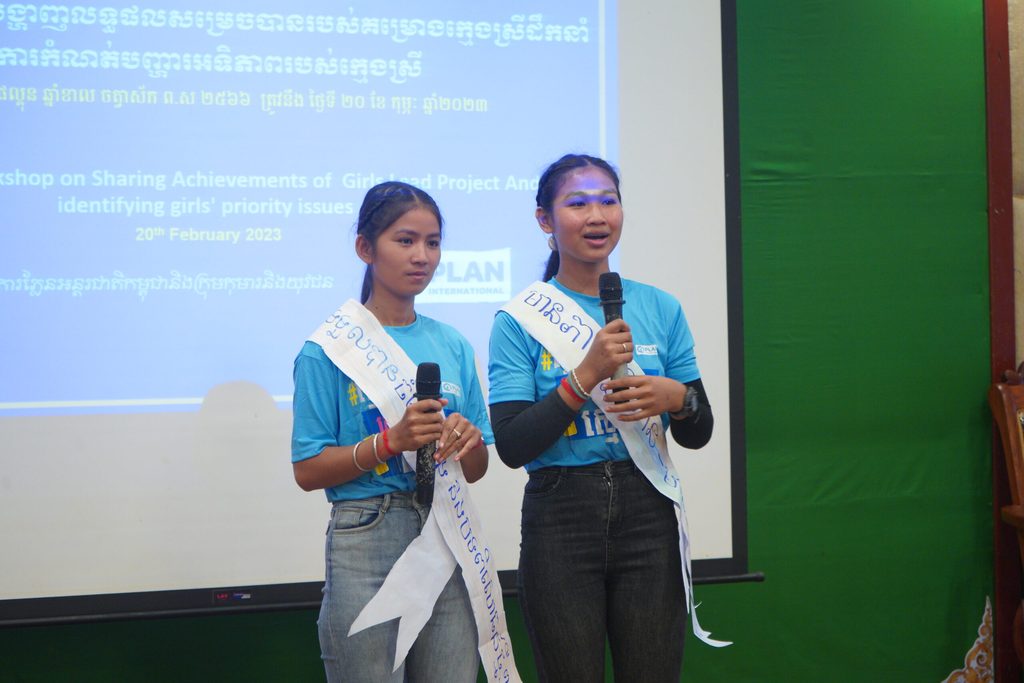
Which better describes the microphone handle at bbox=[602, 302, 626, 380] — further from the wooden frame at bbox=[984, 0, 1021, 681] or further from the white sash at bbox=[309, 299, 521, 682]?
the wooden frame at bbox=[984, 0, 1021, 681]

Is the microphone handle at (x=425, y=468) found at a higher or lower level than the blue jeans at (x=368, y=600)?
higher

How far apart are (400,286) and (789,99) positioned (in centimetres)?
193

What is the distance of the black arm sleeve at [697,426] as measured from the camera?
1693 millimetres

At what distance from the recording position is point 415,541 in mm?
1666

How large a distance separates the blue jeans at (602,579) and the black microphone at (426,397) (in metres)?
0.22

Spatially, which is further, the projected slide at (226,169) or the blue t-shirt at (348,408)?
the projected slide at (226,169)

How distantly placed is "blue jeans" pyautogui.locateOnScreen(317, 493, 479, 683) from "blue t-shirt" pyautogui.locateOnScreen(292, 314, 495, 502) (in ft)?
0.11

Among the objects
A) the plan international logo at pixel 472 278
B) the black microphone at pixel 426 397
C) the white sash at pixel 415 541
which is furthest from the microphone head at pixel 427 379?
the plan international logo at pixel 472 278

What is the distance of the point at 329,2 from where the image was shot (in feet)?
8.87

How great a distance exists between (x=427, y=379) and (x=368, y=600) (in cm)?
41

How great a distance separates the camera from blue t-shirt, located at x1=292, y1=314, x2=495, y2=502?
1.70 metres

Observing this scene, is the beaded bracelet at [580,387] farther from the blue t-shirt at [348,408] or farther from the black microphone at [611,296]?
the blue t-shirt at [348,408]

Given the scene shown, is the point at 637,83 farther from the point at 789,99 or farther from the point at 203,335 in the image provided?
the point at 203,335

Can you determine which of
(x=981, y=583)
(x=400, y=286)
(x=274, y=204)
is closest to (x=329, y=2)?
(x=274, y=204)
